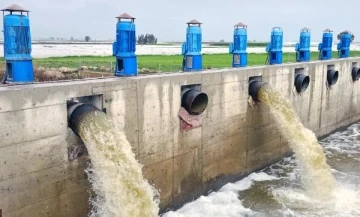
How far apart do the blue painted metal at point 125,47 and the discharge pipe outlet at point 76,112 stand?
93.1 inches

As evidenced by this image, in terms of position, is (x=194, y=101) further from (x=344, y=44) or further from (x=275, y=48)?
(x=344, y=44)

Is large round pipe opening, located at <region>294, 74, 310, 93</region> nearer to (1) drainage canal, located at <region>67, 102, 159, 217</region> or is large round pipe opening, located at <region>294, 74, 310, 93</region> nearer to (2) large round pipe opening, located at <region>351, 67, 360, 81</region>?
(2) large round pipe opening, located at <region>351, 67, 360, 81</region>

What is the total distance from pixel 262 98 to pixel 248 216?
15.4 ft

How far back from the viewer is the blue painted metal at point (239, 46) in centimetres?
1562

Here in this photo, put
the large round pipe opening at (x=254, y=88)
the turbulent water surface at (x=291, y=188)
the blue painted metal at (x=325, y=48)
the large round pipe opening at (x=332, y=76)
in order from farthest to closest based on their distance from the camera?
the blue painted metal at (x=325, y=48), the large round pipe opening at (x=332, y=76), the large round pipe opening at (x=254, y=88), the turbulent water surface at (x=291, y=188)

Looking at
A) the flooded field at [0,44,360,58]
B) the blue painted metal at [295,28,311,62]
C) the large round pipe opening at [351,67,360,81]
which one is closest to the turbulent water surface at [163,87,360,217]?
the blue painted metal at [295,28,311,62]

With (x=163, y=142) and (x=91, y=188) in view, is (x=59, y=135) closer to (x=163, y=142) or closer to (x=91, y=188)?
(x=91, y=188)

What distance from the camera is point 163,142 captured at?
1157cm

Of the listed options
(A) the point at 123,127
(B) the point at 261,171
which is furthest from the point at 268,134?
(A) the point at 123,127

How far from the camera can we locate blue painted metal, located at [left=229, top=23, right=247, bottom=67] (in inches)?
615

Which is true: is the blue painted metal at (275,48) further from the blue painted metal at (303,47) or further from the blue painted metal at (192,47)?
the blue painted metal at (192,47)

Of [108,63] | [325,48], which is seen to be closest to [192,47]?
[108,63]

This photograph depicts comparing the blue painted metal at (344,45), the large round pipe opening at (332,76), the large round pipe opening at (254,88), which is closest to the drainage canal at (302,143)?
the large round pipe opening at (254,88)

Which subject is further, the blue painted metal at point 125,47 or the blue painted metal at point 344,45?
the blue painted metal at point 344,45
